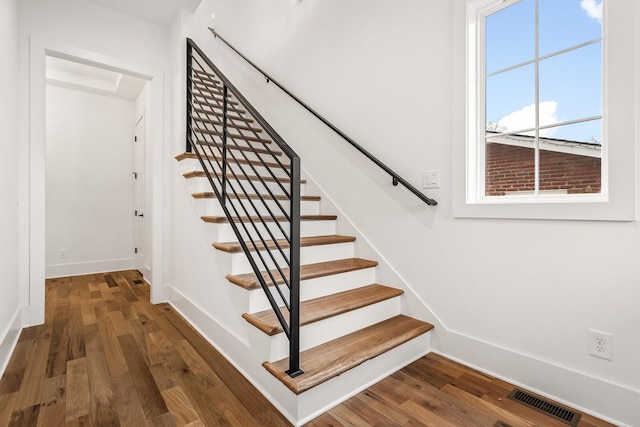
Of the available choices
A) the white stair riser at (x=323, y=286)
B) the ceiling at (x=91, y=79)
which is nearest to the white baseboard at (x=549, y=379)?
the white stair riser at (x=323, y=286)

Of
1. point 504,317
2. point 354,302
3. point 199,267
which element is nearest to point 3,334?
point 199,267

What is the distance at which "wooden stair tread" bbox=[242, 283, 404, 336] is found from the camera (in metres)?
1.64

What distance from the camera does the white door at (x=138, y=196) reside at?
15.5 ft

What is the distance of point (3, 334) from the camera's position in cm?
196

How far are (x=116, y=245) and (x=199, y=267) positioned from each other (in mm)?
3360

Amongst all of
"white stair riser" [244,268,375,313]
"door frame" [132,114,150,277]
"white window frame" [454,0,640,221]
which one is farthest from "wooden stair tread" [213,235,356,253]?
"door frame" [132,114,150,277]

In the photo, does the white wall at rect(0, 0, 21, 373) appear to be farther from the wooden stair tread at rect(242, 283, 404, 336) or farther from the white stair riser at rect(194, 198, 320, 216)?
the wooden stair tread at rect(242, 283, 404, 336)

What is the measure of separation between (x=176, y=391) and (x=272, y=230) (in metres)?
1.15

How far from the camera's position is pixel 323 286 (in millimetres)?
2100

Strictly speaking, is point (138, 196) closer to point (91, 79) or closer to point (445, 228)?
point (91, 79)

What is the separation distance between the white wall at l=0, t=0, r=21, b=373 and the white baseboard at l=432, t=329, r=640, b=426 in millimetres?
2641

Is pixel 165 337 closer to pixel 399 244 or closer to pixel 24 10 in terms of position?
pixel 399 244

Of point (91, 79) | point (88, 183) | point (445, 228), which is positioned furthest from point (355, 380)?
point (91, 79)

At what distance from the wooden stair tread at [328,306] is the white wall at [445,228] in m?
0.23
